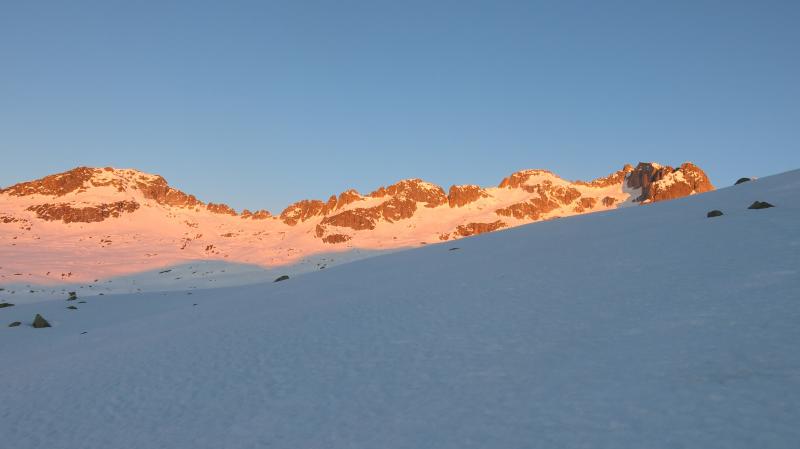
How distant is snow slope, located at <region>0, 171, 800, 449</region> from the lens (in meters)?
7.44

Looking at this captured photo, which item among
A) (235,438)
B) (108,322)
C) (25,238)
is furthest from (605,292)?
(25,238)

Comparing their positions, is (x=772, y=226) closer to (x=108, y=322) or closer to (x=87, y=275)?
(x=108, y=322)

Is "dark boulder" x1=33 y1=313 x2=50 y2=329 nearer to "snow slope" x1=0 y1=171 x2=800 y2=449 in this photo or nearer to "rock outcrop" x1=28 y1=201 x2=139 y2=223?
"snow slope" x1=0 y1=171 x2=800 y2=449

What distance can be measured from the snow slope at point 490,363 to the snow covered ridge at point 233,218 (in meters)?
66.2

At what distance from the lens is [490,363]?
10.3 meters

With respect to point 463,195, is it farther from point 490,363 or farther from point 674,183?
point 490,363

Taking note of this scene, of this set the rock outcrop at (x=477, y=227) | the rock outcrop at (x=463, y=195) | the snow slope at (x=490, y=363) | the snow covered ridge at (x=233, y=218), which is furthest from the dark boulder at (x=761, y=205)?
the rock outcrop at (x=463, y=195)

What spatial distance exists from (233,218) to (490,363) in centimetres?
16398

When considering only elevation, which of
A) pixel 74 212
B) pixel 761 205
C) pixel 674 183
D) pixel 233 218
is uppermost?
pixel 74 212

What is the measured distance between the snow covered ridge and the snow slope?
217 ft

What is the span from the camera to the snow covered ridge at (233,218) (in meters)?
96.1

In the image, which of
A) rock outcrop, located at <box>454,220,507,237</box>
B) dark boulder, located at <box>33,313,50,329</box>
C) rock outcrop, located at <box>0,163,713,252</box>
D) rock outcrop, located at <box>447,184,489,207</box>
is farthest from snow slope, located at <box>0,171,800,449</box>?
rock outcrop, located at <box>447,184,489,207</box>

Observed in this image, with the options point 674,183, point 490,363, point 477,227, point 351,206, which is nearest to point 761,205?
point 490,363

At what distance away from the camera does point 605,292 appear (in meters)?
13.9
